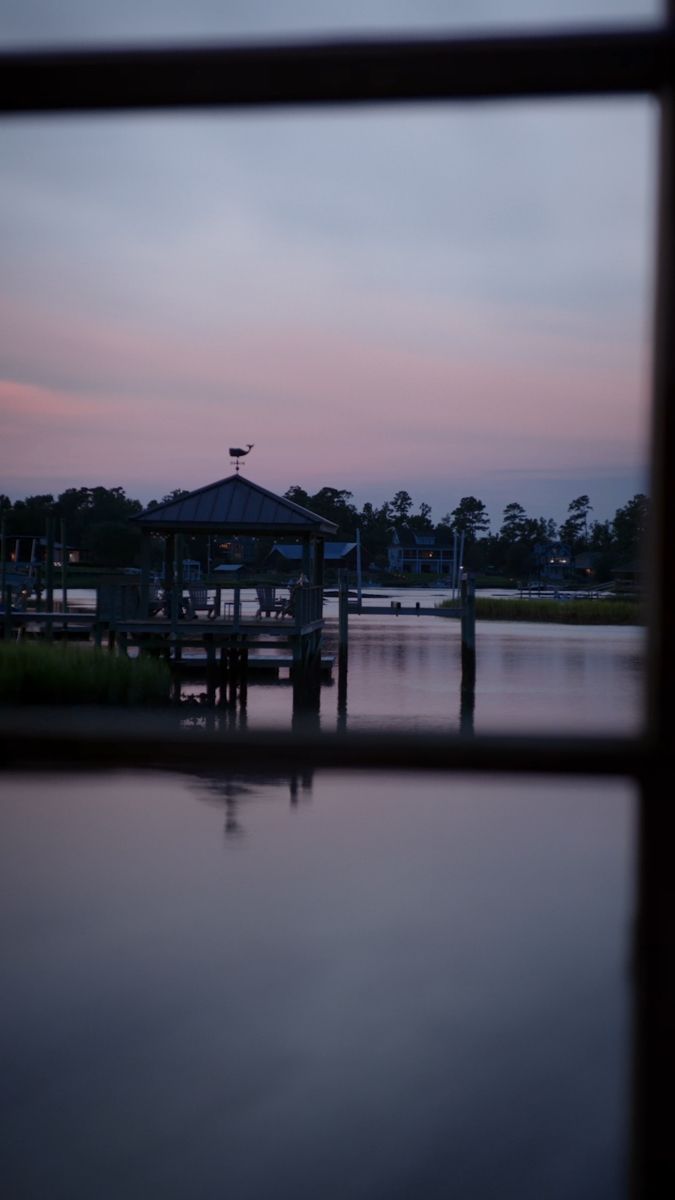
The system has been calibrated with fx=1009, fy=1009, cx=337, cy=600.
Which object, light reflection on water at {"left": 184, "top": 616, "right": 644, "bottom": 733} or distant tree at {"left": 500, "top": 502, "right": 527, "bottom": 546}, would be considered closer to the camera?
light reflection on water at {"left": 184, "top": 616, "right": 644, "bottom": 733}

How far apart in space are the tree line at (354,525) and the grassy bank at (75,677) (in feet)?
23.0

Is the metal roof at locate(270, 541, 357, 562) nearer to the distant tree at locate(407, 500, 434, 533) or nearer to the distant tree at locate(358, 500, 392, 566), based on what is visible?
the distant tree at locate(358, 500, 392, 566)

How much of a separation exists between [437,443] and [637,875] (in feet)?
248

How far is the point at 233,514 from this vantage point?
18.6 metres

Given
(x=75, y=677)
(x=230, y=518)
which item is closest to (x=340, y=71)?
(x=75, y=677)

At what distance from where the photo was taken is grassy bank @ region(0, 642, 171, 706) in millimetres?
14758

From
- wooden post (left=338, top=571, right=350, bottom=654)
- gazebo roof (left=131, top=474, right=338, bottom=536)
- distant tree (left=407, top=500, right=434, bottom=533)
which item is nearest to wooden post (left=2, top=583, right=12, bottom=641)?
gazebo roof (left=131, top=474, right=338, bottom=536)

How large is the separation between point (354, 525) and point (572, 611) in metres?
11.4

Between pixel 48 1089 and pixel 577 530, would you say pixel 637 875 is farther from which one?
pixel 577 530

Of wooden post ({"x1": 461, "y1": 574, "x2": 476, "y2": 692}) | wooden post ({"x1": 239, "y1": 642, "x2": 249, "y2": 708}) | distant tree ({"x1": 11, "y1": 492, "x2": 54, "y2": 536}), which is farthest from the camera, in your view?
distant tree ({"x1": 11, "y1": 492, "x2": 54, "y2": 536})

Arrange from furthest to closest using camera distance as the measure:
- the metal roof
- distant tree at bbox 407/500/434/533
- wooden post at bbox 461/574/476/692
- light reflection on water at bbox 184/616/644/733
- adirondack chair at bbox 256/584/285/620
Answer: the metal roof, light reflection on water at bbox 184/616/644/733, adirondack chair at bbox 256/584/285/620, wooden post at bbox 461/574/476/692, distant tree at bbox 407/500/434/533

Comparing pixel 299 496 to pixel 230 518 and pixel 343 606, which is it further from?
pixel 230 518

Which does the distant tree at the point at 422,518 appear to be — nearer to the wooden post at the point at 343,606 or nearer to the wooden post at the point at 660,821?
the wooden post at the point at 343,606

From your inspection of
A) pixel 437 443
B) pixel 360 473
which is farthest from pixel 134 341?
pixel 437 443
